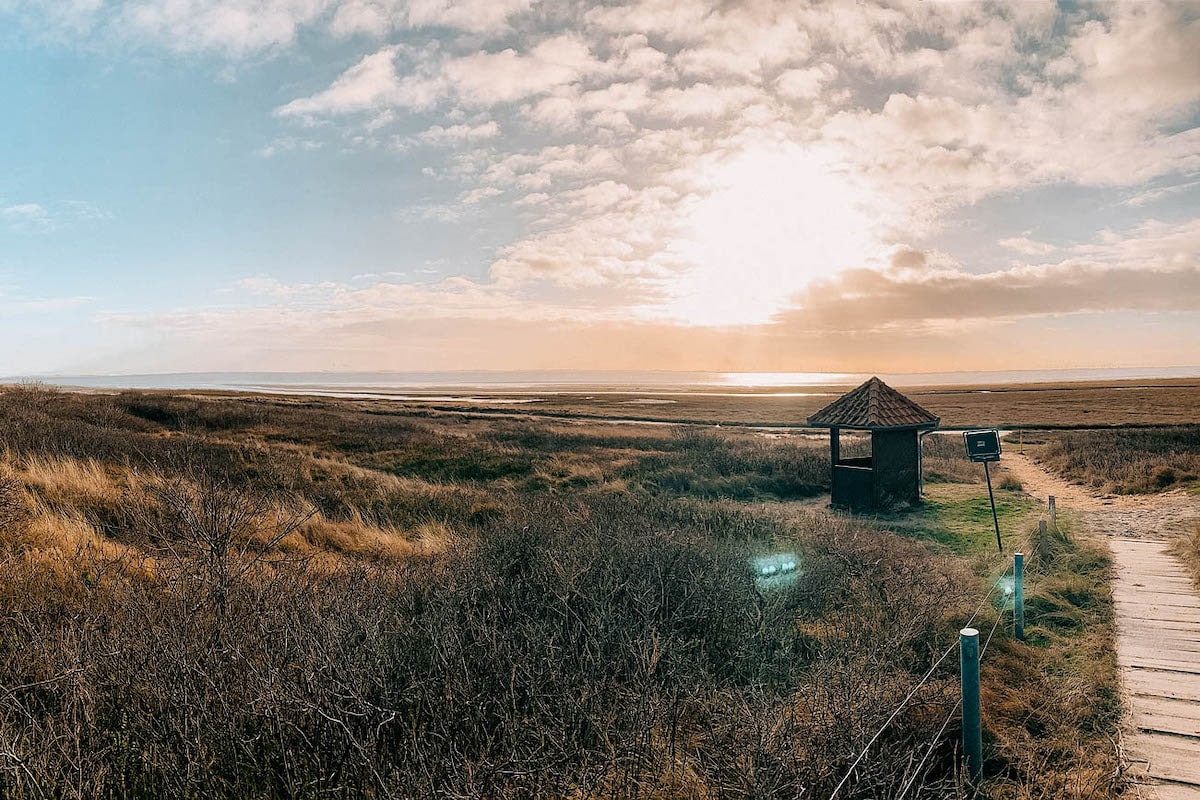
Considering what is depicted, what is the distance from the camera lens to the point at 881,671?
510 cm

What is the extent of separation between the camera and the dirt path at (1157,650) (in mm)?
4863

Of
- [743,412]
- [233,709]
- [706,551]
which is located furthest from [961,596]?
[743,412]

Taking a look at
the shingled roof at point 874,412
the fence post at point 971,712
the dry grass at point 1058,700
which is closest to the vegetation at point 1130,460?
the shingled roof at point 874,412

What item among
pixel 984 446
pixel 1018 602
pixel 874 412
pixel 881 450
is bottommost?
pixel 1018 602

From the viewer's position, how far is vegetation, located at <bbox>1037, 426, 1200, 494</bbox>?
742 inches

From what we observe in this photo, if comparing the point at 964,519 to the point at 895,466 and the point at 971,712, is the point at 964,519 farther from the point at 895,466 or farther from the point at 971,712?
the point at 971,712

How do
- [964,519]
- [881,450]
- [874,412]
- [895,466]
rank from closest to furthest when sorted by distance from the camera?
[964,519], [874,412], [881,450], [895,466]

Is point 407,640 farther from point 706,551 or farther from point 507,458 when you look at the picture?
point 507,458

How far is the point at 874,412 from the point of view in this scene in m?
16.0

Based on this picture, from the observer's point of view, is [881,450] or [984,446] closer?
[984,446]

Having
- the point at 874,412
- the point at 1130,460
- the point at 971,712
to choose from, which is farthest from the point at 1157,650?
the point at 1130,460

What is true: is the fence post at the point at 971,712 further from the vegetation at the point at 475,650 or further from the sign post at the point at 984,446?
the sign post at the point at 984,446

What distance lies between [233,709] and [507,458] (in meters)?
17.7

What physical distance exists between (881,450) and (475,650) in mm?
14040
